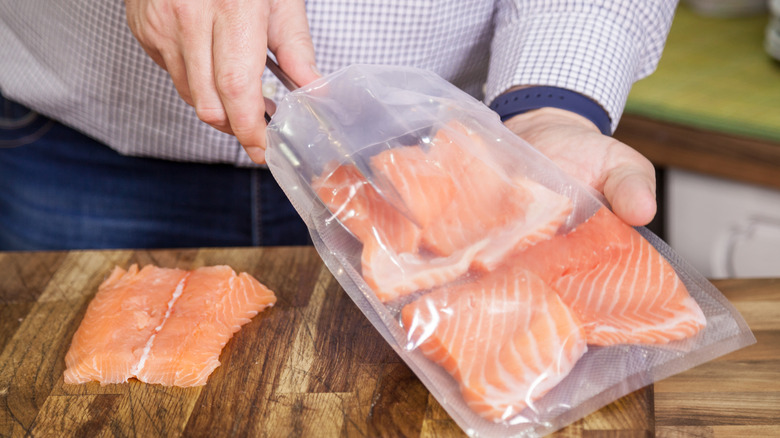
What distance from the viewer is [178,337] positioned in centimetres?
123

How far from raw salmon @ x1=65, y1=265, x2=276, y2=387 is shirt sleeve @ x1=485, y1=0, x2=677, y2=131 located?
0.63 meters

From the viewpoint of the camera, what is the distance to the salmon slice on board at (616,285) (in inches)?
41.4

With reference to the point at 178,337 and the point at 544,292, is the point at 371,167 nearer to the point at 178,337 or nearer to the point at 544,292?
the point at 544,292

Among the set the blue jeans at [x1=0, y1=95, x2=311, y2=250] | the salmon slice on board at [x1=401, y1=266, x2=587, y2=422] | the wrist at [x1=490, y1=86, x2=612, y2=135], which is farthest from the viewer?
the blue jeans at [x1=0, y1=95, x2=311, y2=250]

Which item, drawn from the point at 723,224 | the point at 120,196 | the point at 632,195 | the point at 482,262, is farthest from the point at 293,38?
the point at 723,224

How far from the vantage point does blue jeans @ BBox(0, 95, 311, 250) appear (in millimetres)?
1664

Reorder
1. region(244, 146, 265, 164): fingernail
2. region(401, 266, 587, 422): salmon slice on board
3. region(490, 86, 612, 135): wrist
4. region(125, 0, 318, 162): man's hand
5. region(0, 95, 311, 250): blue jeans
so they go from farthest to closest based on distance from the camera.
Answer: region(0, 95, 311, 250): blue jeans, region(490, 86, 612, 135): wrist, region(244, 146, 265, 164): fingernail, region(125, 0, 318, 162): man's hand, region(401, 266, 587, 422): salmon slice on board

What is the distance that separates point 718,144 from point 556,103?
3.20 ft

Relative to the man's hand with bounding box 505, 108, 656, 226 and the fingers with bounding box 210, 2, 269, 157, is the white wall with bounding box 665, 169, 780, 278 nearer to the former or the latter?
the man's hand with bounding box 505, 108, 656, 226

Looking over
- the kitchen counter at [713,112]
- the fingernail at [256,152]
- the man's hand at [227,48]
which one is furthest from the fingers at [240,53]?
the kitchen counter at [713,112]

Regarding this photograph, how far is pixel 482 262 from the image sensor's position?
106cm

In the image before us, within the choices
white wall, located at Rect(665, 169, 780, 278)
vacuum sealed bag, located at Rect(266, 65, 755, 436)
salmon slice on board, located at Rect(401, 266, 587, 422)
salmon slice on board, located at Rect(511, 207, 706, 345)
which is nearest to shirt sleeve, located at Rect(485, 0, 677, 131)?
vacuum sealed bag, located at Rect(266, 65, 755, 436)

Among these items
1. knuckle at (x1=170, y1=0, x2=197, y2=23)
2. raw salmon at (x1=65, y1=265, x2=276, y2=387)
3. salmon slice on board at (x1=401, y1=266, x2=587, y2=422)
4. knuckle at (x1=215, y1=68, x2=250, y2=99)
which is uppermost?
knuckle at (x1=170, y1=0, x2=197, y2=23)

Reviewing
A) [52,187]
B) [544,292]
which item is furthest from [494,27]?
[52,187]
